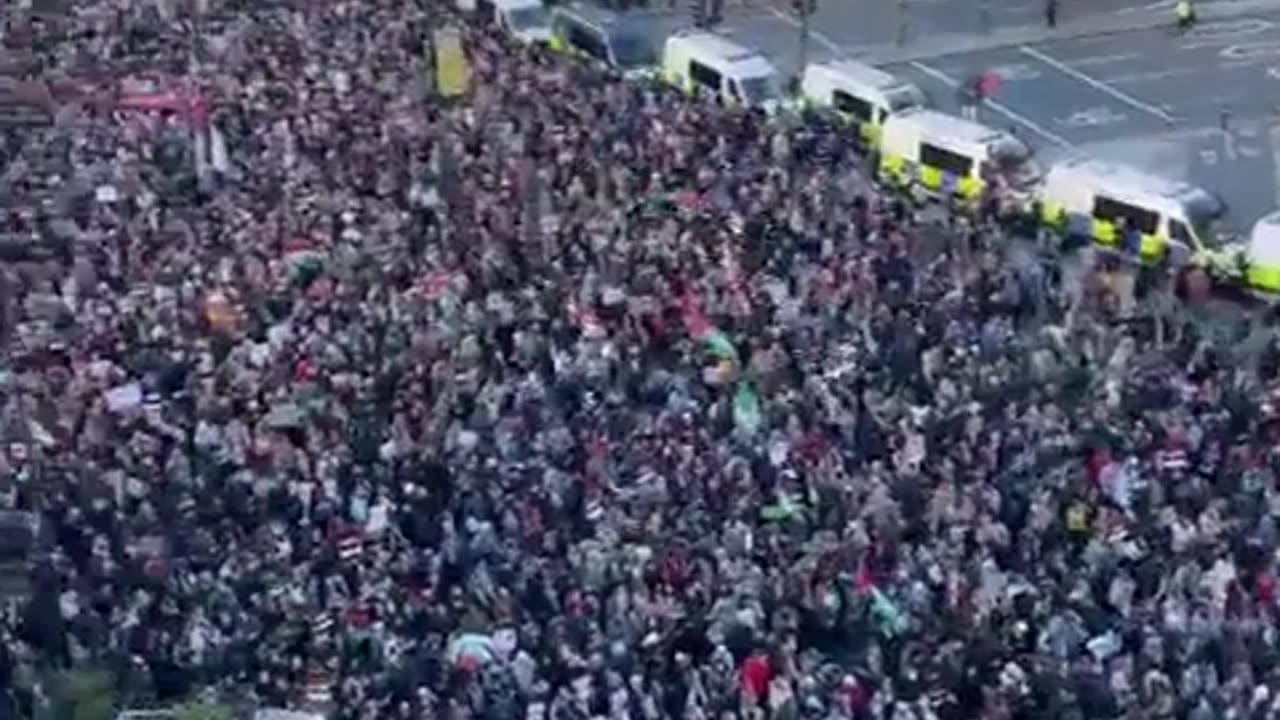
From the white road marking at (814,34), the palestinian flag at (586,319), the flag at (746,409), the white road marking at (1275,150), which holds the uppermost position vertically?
the flag at (746,409)

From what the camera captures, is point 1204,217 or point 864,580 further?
point 1204,217

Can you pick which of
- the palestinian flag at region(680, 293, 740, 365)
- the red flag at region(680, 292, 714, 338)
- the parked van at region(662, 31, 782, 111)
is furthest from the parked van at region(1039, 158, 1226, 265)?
the palestinian flag at region(680, 293, 740, 365)

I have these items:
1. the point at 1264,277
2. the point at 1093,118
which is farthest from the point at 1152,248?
the point at 1093,118

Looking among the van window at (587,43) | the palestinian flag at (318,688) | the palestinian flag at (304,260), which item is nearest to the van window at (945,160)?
the van window at (587,43)

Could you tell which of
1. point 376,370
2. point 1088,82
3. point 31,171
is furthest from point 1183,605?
point 1088,82

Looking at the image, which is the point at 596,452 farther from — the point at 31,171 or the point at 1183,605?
the point at 31,171

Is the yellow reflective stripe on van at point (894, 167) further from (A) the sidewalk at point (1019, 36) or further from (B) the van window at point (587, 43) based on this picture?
(A) the sidewalk at point (1019, 36)

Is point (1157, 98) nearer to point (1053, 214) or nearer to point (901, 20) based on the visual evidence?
point (901, 20)
